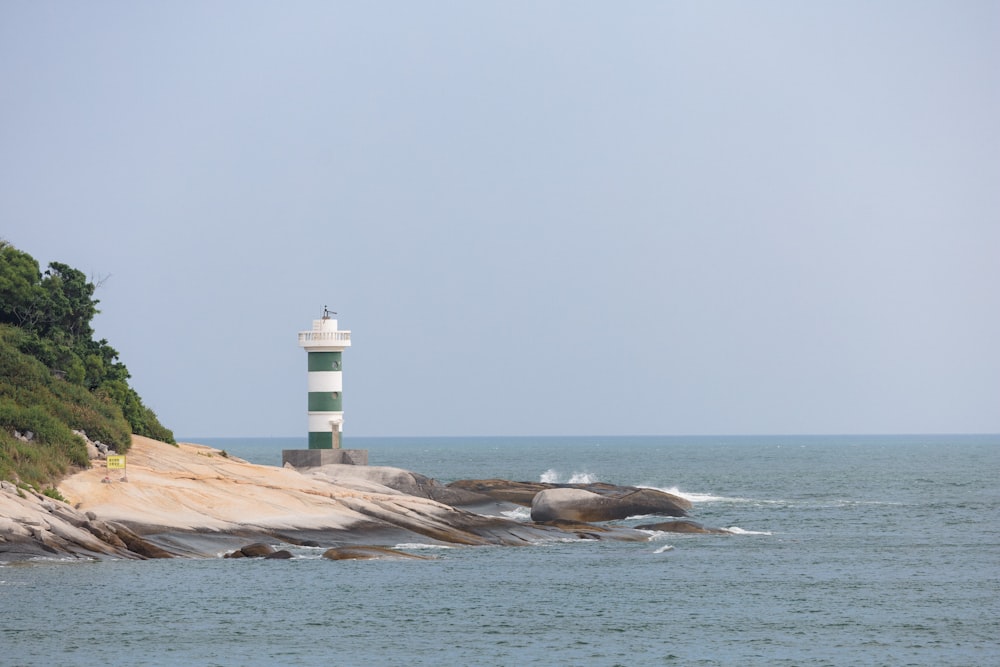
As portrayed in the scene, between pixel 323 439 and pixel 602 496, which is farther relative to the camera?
pixel 323 439

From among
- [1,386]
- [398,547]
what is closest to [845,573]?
[398,547]

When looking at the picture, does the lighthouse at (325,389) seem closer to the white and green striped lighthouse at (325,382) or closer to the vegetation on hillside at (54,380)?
the white and green striped lighthouse at (325,382)

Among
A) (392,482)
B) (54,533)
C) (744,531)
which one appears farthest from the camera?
(392,482)

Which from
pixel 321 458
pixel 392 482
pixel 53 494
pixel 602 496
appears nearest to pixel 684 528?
pixel 602 496

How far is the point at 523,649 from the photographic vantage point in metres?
32.3

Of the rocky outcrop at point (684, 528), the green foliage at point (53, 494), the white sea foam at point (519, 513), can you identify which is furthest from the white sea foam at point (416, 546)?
the white sea foam at point (519, 513)

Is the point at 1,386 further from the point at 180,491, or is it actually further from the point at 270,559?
the point at 270,559

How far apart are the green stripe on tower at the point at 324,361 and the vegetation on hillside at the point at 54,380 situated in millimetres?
8766

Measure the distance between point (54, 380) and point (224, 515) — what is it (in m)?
10.8

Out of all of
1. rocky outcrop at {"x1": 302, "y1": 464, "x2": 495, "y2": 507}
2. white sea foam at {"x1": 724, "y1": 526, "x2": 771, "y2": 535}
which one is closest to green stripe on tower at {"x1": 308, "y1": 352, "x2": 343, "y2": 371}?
rocky outcrop at {"x1": 302, "y1": 464, "x2": 495, "y2": 507}

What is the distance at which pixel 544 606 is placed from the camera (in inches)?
1506

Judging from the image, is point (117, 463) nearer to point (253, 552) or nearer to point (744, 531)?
point (253, 552)

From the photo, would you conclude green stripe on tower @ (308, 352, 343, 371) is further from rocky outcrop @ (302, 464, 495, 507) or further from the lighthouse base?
rocky outcrop @ (302, 464, 495, 507)

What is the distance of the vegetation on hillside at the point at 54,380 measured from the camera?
4894cm
